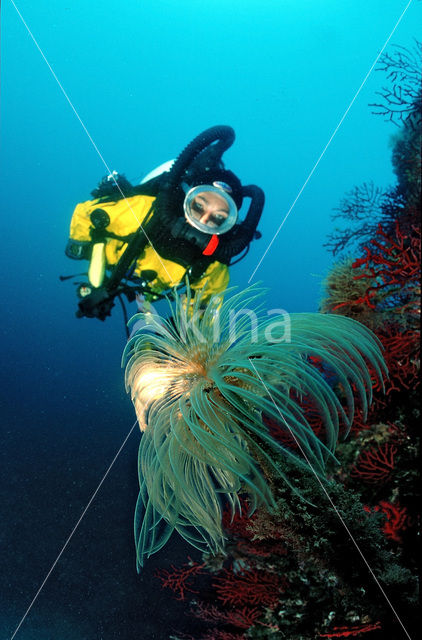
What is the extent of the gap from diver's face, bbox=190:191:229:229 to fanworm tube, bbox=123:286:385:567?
55.8 inches

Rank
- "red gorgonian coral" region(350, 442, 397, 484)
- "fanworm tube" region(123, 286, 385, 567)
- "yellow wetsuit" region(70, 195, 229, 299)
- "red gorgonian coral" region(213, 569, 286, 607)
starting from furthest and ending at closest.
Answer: "yellow wetsuit" region(70, 195, 229, 299) → "red gorgonian coral" region(350, 442, 397, 484) → "red gorgonian coral" region(213, 569, 286, 607) → "fanworm tube" region(123, 286, 385, 567)

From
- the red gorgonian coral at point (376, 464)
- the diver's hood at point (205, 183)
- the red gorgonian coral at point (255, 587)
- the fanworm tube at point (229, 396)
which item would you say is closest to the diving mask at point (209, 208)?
the diver's hood at point (205, 183)

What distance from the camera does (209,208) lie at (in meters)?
3.71

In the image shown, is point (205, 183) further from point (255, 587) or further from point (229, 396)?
point (255, 587)

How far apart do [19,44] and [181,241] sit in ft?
257

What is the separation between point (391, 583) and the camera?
2328 millimetres

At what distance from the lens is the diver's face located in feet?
12.1

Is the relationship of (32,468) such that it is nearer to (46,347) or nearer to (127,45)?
(46,347)

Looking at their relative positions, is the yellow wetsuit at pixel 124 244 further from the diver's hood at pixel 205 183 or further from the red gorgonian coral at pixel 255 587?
the red gorgonian coral at pixel 255 587

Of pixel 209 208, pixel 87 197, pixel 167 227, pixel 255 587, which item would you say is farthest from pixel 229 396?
pixel 87 197

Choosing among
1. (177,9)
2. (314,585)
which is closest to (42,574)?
(314,585)

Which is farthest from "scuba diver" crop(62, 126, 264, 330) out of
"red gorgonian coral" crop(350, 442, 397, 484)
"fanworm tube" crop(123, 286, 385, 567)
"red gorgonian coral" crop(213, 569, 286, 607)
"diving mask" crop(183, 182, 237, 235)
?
"red gorgonian coral" crop(213, 569, 286, 607)

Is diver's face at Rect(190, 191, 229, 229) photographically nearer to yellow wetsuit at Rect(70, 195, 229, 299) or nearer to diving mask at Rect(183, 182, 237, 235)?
diving mask at Rect(183, 182, 237, 235)

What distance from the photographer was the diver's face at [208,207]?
370cm
